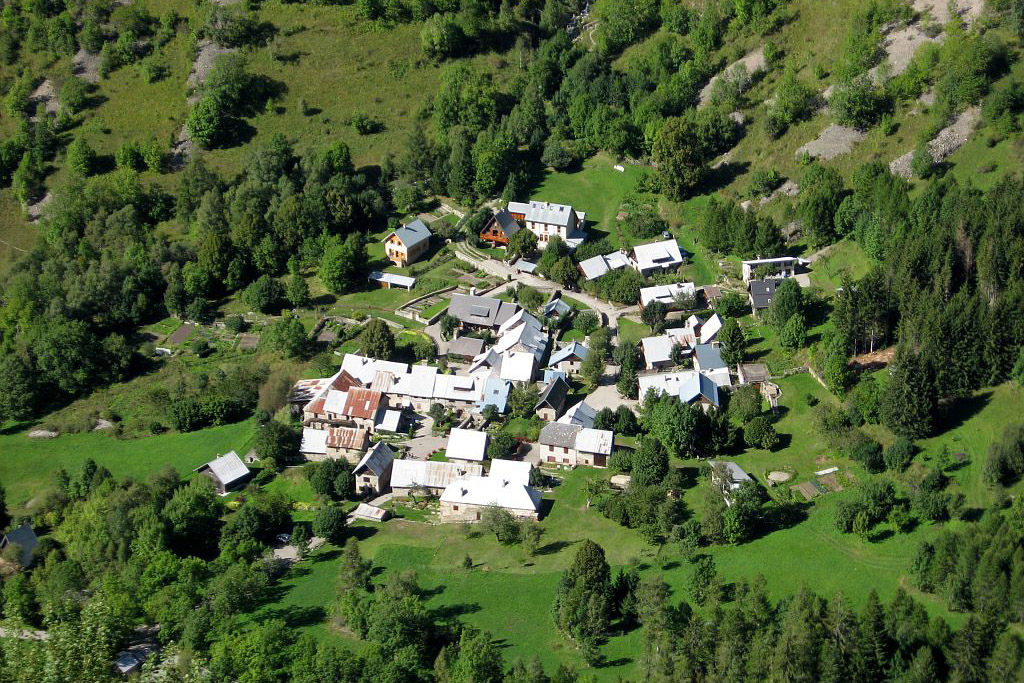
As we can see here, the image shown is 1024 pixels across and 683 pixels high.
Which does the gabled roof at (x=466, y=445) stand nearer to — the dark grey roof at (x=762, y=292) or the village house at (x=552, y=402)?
the village house at (x=552, y=402)

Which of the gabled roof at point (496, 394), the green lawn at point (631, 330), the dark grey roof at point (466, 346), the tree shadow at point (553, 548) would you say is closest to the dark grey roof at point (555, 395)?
the gabled roof at point (496, 394)

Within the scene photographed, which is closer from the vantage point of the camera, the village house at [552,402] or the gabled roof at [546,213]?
the village house at [552,402]

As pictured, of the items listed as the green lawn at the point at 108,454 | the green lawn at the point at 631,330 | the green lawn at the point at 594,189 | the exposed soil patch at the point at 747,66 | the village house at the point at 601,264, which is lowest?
the green lawn at the point at 631,330

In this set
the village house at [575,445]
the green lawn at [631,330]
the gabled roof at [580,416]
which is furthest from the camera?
the green lawn at [631,330]

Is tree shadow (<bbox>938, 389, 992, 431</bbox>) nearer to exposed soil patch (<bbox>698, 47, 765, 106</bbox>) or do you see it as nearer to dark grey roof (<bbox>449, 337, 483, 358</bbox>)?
dark grey roof (<bbox>449, 337, 483, 358</bbox>)

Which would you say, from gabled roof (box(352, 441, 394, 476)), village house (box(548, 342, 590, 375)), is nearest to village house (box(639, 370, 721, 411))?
village house (box(548, 342, 590, 375))

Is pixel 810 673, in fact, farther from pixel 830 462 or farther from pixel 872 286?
pixel 872 286
